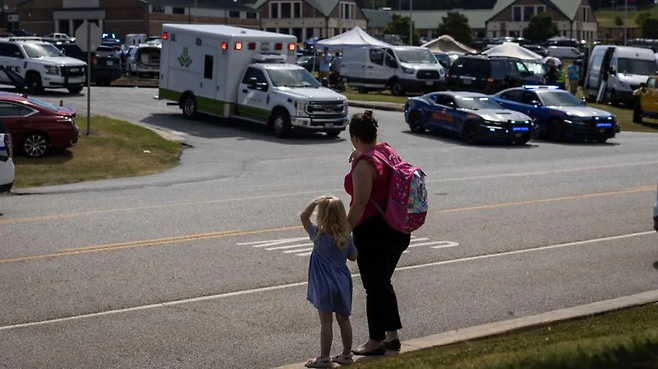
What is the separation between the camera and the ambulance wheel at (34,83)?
39312 mm

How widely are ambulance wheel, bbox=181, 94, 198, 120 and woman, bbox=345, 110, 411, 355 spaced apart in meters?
26.0

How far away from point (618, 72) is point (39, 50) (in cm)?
2297

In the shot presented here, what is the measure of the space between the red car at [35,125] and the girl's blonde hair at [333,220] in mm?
16588

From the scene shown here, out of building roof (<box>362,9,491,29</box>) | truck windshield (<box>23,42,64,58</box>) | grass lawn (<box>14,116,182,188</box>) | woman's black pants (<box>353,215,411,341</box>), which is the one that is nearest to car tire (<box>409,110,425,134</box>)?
grass lawn (<box>14,116,182,188</box>)

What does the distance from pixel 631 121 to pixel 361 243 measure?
3303 cm

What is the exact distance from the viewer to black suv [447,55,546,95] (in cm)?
4284

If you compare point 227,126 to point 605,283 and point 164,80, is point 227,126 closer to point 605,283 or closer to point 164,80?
point 164,80

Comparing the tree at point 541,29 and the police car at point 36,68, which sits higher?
the tree at point 541,29

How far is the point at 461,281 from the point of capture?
1186cm

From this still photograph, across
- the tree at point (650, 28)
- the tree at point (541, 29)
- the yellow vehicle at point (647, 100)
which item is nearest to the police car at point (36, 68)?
the yellow vehicle at point (647, 100)

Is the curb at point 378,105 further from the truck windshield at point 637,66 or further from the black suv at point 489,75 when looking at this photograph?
the truck windshield at point 637,66

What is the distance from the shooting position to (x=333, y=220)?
25.3 ft

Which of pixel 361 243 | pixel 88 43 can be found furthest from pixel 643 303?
pixel 88 43

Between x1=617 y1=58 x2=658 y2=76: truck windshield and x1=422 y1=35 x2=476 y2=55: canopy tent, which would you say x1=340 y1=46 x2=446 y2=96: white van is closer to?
x1=617 y1=58 x2=658 y2=76: truck windshield
